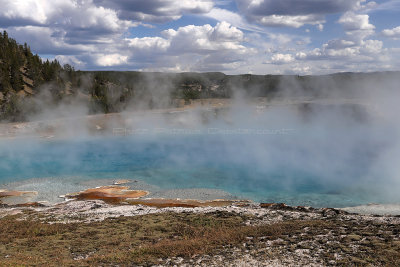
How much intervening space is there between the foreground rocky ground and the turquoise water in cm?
468

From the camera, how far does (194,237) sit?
10297 mm

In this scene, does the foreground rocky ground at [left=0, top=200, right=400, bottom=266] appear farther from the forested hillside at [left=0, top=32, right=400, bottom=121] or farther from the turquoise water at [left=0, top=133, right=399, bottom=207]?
the forested hillside at [left=0, top=32, right=400, bottom=121]

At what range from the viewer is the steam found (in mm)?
20812

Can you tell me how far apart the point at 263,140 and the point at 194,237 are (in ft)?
87.4

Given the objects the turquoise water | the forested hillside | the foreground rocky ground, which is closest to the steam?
the turquoise water

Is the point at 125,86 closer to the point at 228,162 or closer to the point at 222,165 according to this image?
the point at 228,162

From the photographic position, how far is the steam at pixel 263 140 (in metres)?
20.8

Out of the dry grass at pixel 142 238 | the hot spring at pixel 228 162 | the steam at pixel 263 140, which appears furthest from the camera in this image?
the steam at pixel 263 140

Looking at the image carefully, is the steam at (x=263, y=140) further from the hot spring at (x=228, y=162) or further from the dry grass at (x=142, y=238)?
the dry grass at (x=142, y=238)

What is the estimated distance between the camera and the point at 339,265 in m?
Answer: 7.36

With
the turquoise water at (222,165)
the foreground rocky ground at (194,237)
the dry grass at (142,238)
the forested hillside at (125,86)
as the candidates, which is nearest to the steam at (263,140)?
the turquoise water at (222,165)

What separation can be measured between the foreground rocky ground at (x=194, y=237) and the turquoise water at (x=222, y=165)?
468 centimetres

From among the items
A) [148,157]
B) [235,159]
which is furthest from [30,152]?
[235,159]

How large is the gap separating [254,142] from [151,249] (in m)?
27.0
